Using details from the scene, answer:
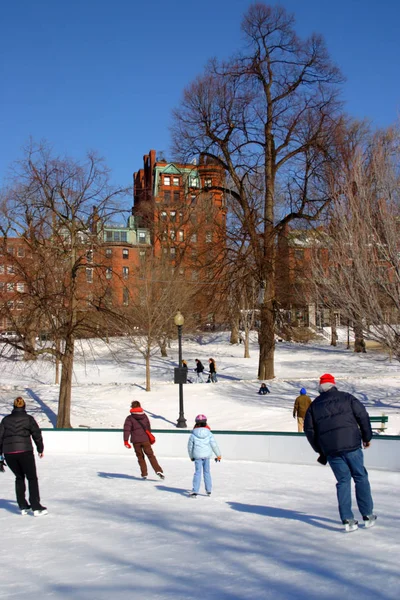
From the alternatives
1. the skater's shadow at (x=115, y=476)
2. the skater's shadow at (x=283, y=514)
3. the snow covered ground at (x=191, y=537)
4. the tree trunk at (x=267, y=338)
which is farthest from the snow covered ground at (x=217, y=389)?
the skater's shadow at (x=283, y=514)

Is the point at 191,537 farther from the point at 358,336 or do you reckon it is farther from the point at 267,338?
the point at 267,338

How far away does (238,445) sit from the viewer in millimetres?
15227

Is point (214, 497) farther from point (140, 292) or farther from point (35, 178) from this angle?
point (140, 292)

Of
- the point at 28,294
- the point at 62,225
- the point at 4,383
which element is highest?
the point at 62,225

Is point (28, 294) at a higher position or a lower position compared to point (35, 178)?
lower

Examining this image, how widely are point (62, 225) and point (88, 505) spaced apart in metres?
13.9

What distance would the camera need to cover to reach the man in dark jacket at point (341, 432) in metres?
6.41

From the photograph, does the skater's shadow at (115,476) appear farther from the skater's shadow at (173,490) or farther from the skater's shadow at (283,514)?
the skater's shadow at (283,514)

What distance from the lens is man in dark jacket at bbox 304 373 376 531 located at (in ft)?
21.0

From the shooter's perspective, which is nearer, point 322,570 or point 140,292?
point 322,570

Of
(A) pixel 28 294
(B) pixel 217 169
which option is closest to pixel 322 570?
(A) pixel 28 294

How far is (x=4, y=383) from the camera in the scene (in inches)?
1314

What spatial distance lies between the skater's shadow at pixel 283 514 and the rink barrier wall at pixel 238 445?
14.7 feet

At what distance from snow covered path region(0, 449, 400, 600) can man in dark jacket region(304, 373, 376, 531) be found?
0.66 meters
